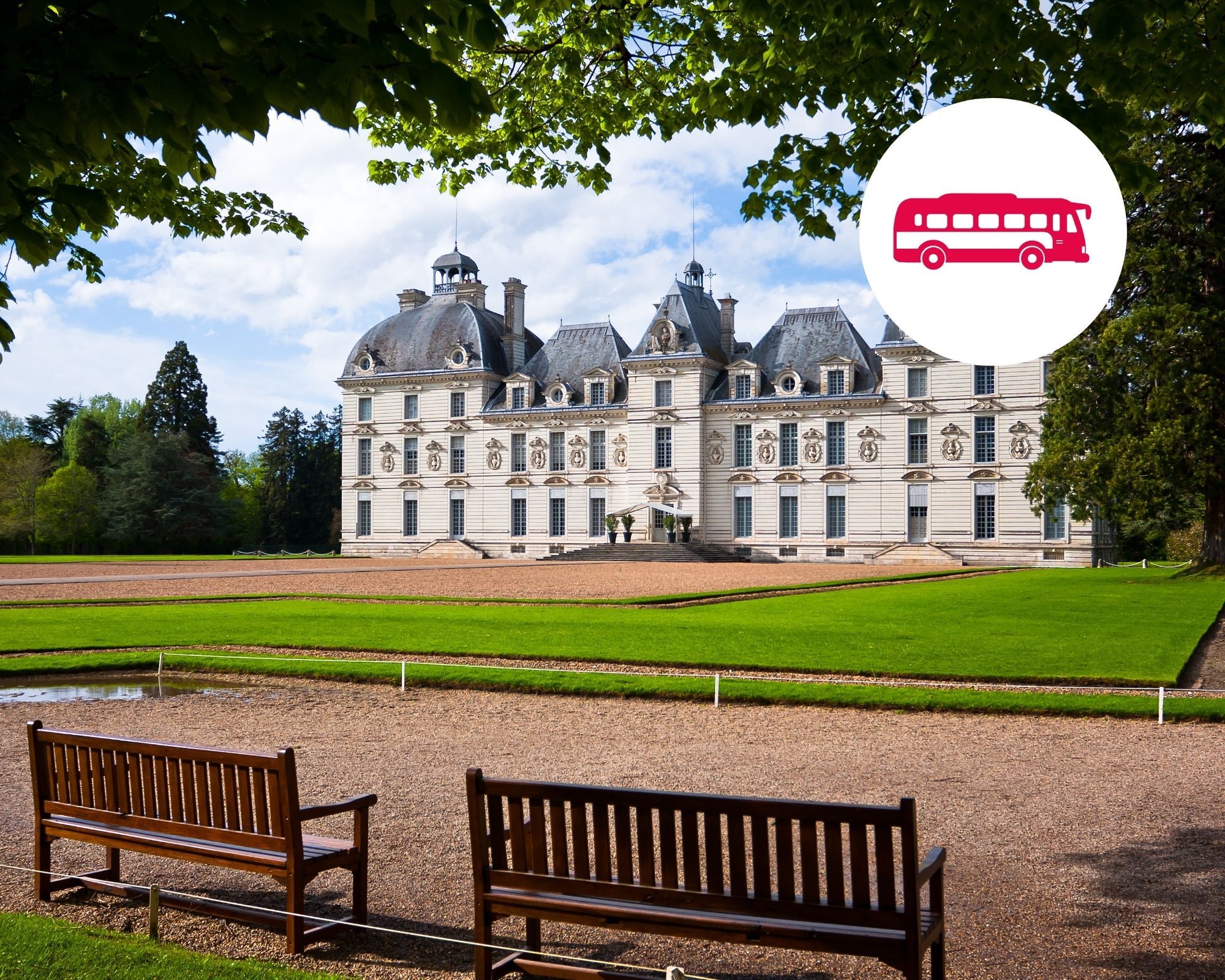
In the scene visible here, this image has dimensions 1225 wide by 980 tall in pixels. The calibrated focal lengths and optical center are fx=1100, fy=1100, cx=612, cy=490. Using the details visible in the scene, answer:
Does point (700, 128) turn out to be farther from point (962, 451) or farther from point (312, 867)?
point (962, 451)

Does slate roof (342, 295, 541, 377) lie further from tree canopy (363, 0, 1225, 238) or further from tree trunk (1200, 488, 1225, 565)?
tree canopy (363, 0, 1225, 238)

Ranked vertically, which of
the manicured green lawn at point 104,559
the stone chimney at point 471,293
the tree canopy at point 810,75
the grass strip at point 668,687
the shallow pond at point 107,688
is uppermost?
the stone chimney at point 471,293

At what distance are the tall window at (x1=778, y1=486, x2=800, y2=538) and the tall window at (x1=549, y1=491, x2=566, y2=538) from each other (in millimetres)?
10955

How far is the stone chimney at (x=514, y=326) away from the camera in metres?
58.2

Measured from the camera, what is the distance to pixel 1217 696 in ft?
35.6

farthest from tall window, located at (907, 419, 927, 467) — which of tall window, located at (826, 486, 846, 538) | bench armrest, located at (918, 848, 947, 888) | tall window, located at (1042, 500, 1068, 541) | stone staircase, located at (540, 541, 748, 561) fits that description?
bench armrest, located at (918, 848, 947, 888)

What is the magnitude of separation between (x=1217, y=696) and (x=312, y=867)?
9.39m

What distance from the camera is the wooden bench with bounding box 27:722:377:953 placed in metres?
4.90

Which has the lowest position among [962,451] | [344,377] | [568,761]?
[568,761]

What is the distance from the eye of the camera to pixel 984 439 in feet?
153

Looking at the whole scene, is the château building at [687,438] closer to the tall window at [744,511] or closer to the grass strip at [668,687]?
the tall window at [744,511]

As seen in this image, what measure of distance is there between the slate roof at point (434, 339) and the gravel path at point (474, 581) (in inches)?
735

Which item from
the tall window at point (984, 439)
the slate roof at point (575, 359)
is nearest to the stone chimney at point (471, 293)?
the slate roof at point (575, 359)

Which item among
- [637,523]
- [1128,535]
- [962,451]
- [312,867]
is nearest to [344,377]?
[637,523]
